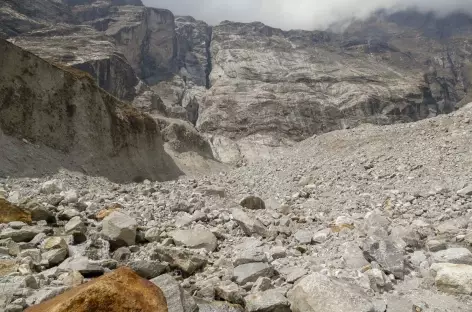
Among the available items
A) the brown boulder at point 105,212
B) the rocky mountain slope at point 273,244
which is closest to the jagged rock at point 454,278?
the rocky mountain slope at point 273,244

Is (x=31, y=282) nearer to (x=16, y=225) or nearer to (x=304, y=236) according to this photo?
(x=16, y=225)

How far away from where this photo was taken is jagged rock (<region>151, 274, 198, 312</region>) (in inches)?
211

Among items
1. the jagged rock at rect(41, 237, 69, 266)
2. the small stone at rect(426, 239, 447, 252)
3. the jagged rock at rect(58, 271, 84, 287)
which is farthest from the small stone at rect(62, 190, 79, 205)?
the small stone at rect(426, 239, 447, 252)

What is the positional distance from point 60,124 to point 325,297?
22478 millimetres

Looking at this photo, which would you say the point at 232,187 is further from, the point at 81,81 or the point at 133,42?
the point at 133,42

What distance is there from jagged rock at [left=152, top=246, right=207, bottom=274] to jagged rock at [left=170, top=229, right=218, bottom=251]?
838mm

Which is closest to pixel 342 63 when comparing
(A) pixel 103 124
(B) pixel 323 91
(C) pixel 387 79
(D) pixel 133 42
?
(C) pixel 387 79

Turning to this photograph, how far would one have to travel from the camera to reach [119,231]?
8328 millimetres

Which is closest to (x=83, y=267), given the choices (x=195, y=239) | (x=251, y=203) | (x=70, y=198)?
(x=195, y=239)

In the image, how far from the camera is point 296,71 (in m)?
110

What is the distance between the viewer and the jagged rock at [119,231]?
8.24m

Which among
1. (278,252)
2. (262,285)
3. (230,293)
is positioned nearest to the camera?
(230,293)

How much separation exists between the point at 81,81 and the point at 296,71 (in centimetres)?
8911

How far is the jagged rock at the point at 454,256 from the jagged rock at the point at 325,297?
2.23 meters
